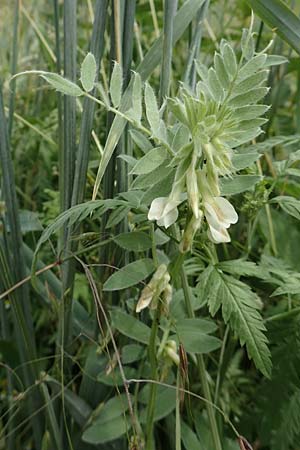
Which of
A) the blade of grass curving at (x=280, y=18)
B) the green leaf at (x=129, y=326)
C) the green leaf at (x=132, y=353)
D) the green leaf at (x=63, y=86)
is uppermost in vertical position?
the blade of grass curving at (x=280, y=18)

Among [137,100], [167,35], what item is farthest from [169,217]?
[167,35]

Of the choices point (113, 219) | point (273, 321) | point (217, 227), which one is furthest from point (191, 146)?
point (273, 321)

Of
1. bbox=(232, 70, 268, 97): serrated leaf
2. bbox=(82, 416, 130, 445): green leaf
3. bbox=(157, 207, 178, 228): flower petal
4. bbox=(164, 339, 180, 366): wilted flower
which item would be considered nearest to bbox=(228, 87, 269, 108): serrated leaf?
bbox=(232, 70, 268, 97): serrated leaf

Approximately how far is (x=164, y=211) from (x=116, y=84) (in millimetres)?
134

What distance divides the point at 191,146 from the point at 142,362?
32 centimetres

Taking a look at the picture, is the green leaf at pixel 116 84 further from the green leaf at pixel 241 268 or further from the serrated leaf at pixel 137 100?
the green leaf at pixel 241 268

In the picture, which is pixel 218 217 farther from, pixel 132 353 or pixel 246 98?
pixel 132 353

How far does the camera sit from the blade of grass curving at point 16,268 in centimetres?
72

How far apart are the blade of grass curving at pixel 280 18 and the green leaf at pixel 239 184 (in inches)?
6.4

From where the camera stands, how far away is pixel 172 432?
73cm

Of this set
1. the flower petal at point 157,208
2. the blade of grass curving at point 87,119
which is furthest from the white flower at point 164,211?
the blade of grass curving at point 87,119

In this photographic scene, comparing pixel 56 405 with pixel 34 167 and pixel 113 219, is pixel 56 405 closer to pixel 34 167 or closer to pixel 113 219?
pixel 113 219

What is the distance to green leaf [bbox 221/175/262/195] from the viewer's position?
0.54 metres

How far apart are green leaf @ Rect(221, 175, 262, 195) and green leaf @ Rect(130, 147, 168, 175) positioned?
0.08 m
